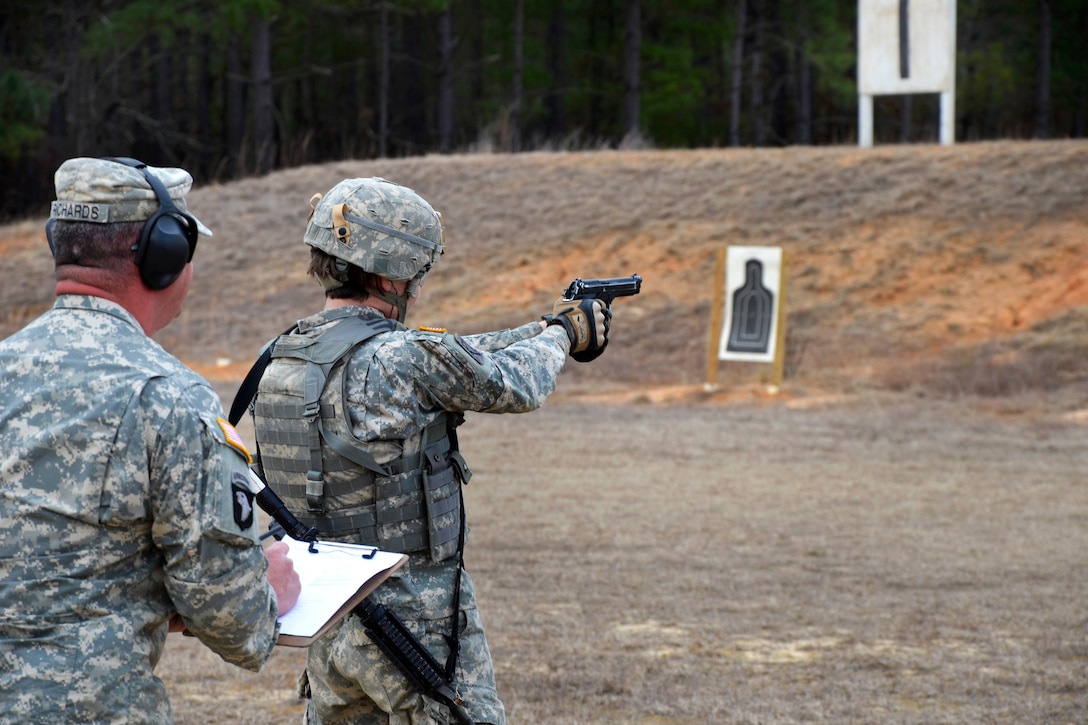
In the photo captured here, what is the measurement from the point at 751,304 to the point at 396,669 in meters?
12.9

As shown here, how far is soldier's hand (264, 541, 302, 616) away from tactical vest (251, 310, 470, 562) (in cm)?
58

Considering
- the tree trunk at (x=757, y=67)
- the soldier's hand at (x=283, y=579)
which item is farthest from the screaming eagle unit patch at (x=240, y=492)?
the tree trunk at (x=757, y=67)

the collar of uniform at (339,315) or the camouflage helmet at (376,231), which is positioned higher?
the camouflage helmet at (376,231)

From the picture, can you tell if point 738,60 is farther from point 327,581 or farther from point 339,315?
point 327,581

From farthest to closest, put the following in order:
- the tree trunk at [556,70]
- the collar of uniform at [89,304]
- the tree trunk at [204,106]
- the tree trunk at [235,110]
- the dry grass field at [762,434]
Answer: the tree trunk at [204,106] < the tree trunk at [556,70] < the tree trunk at [235,110] < the dry grass field at [762,434] < the collar of uniform at [89,304]

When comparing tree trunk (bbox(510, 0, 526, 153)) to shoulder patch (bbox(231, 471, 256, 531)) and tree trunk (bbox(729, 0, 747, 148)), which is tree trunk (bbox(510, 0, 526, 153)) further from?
shoulder patch (bbox(231, 471, 256, 531))

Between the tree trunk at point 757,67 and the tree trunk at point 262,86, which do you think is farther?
the tree trunk at point 757,67

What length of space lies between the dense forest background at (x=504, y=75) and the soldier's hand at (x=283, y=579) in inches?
1005

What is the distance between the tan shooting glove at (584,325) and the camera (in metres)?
3.33

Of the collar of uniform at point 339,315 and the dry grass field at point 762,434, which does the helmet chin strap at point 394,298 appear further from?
the dry grass field at point 762,434

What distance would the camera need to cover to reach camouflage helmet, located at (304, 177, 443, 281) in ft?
9.83

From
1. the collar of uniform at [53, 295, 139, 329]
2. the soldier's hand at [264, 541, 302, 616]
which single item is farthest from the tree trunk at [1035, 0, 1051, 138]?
the collar of uniform at [53, 295, 139, 329]

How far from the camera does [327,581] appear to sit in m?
2.44

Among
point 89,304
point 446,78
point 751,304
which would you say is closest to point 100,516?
point 89,304
